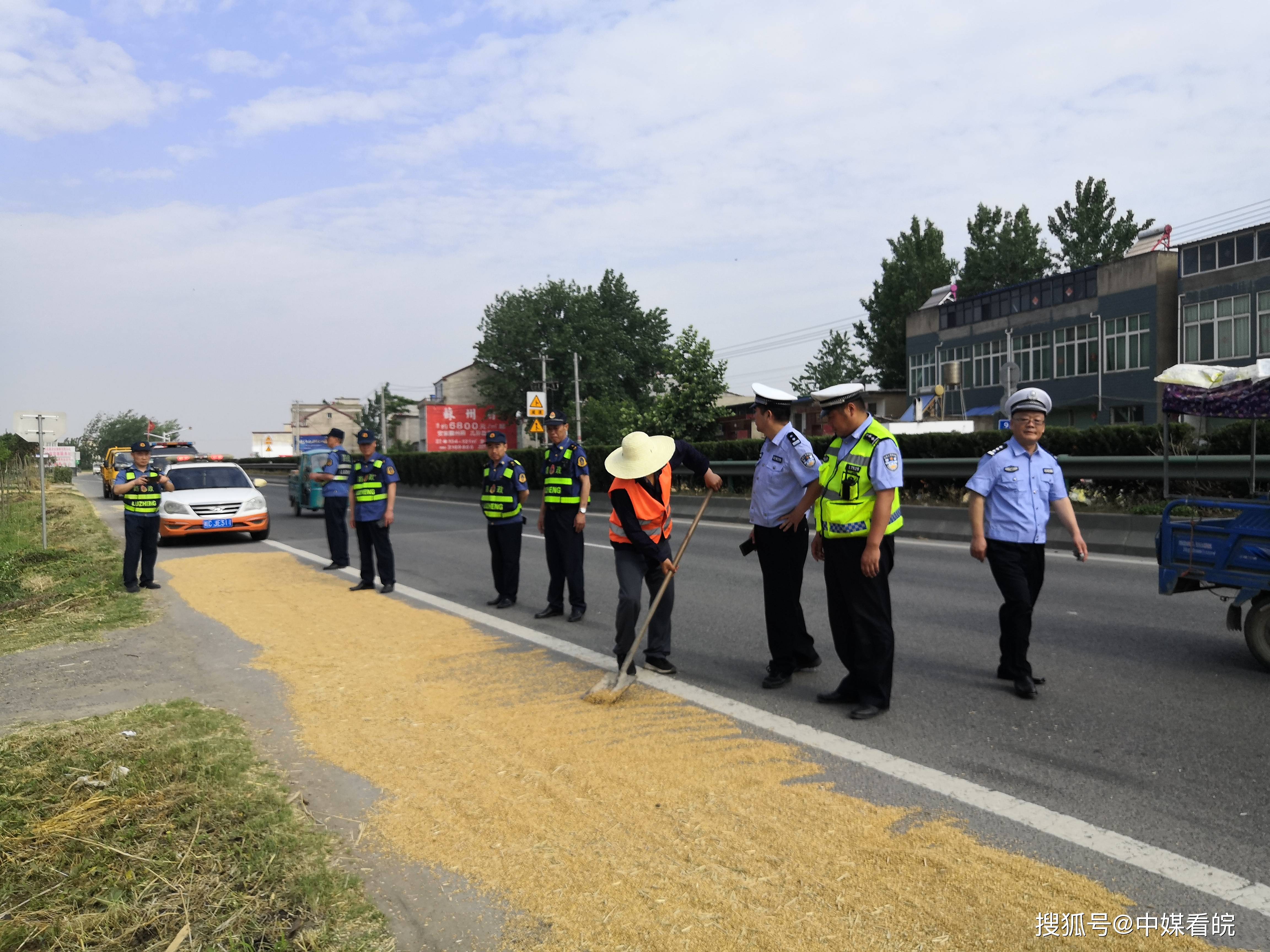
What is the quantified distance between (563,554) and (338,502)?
18.3 feet

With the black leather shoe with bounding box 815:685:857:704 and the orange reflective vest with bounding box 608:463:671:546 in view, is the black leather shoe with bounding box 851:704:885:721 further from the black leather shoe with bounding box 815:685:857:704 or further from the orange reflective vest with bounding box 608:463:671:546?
the orange reflective vest with bounding box 608:463:671:546

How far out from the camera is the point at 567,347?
69.1 meters

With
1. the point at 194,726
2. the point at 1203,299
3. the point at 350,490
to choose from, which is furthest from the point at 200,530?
the point at 1203,299

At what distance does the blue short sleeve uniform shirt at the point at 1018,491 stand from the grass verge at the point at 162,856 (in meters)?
4.01

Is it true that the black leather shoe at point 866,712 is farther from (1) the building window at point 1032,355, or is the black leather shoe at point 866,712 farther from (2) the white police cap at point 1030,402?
(1) the building window at point 1032,355

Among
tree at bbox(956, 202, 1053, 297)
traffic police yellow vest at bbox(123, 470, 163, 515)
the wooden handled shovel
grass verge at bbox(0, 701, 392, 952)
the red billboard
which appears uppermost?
tree at bbox(956, 202, 1053, 297)

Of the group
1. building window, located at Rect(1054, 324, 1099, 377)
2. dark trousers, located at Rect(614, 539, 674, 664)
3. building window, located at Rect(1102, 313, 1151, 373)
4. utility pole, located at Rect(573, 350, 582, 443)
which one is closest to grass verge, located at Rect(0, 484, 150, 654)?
dark trousers, located at Rect(614, 539, 674, 664)

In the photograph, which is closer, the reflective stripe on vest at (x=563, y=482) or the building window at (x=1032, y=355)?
the reflective stripe on vest at (x=563, y=482)

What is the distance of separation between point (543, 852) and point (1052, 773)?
2328 mm

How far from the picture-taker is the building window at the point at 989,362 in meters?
52.9

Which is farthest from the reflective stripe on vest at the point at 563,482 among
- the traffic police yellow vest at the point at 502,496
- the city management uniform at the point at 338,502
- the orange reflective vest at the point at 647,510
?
the city management uniform at the point at 338,502

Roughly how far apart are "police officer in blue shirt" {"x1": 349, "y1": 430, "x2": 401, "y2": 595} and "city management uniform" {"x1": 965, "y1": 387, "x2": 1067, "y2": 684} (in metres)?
6.81

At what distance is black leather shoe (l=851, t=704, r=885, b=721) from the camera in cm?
505

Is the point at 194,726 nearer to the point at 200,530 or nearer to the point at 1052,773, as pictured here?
the point at 1052,773
